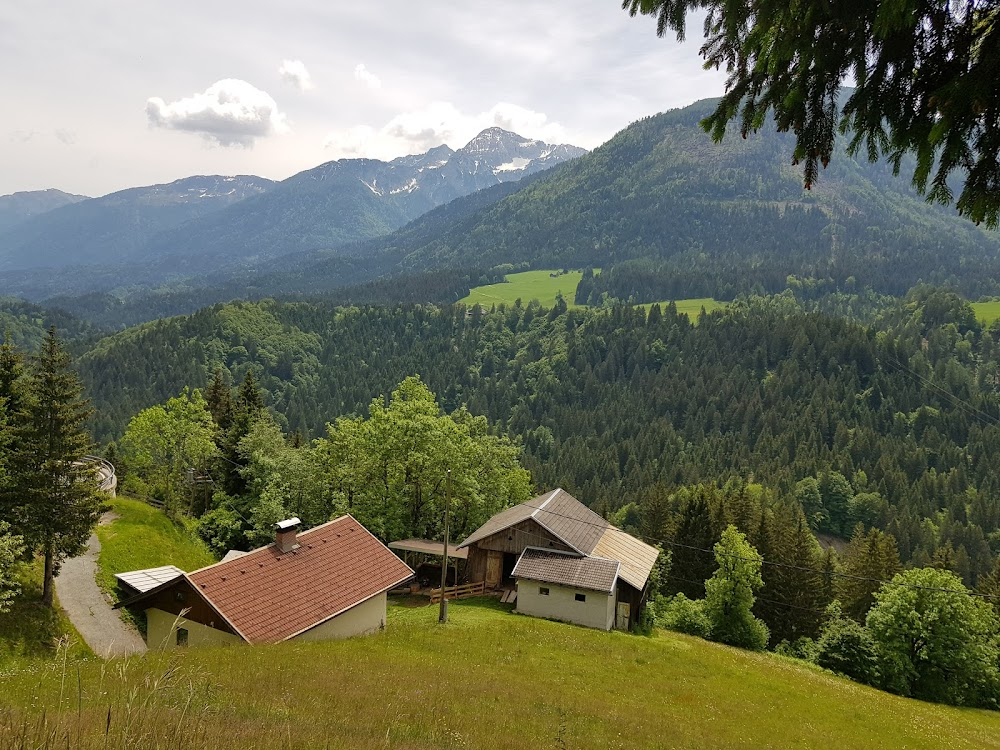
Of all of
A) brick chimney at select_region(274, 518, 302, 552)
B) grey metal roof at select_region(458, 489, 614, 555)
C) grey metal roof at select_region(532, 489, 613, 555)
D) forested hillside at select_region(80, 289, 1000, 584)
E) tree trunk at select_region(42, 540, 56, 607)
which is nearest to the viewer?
tree trunk at select_region(42, 540, 56, 607)

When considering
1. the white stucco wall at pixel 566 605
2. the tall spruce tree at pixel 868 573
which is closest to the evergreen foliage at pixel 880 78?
the white stucco wall at pixel 566 605

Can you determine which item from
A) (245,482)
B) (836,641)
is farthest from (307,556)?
(836,641)

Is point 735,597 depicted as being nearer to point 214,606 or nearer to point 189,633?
point 214,606

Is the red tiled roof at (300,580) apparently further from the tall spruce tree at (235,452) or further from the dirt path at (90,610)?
the tall spruce tree at (235,452)

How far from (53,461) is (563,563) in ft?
88.8

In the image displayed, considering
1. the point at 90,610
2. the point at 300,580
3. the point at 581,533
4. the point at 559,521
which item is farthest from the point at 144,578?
the point at 581,533

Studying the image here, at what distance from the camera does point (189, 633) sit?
26062mm

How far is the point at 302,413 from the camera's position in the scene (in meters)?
176

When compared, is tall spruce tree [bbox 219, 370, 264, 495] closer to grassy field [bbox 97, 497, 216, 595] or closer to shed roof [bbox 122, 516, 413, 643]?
grassy field [bbox 97, 497, 216, 595]

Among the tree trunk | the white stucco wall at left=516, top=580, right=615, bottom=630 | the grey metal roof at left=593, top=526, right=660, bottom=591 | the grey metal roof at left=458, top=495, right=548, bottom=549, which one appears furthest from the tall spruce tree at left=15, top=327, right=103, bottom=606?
the grey metal roof at left=593, top=526, right=660, bottom=591

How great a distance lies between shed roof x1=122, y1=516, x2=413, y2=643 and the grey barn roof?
439 inches

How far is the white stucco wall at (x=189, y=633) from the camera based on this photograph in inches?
976

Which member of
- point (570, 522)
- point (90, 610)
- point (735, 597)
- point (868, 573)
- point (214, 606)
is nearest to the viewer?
point (214, 606)

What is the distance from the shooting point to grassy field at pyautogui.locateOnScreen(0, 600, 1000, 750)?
691 centimetres
